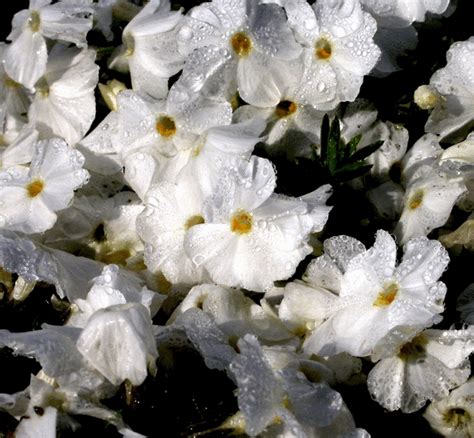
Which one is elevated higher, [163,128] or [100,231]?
[163,128]

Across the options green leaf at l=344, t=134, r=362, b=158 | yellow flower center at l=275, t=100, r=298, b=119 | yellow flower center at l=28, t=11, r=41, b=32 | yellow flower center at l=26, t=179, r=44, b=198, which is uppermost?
yellow flower center at l=28, t=11, r=41, b=32

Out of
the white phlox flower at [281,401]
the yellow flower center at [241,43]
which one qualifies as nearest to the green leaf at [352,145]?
the yellow flower center at [241,43]

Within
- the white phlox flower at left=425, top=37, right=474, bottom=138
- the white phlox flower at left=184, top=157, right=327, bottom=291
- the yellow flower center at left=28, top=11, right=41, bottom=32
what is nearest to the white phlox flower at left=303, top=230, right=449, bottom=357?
the white phlox flower at left=184, top=157, right=327, bottom=291

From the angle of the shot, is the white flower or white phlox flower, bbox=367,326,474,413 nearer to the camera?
white phlox flower, bbox=367,326,474,413

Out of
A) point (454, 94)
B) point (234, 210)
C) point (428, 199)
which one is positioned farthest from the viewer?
point (454, 94)

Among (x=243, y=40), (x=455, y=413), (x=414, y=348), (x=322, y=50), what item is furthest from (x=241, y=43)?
(x=455, y=413)

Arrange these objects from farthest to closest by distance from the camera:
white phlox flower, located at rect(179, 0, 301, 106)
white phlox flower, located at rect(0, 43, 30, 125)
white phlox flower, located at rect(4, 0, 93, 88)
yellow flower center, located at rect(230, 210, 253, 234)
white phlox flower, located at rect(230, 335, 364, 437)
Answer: white phlox flower, located at rect(0, 43, 30, 125), white phlox flower, located at rect(4, 0, 93, 88), white phlox flower, located at rect(179, 0, 301, 106), yellow flower center, located at rect(230, 210, 253, 234), white phlox flower, located at rect(230, 335, 364, 437)

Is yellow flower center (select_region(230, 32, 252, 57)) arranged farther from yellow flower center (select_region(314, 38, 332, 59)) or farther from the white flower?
the white flower

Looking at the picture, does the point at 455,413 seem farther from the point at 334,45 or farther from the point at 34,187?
the point at 34,187
